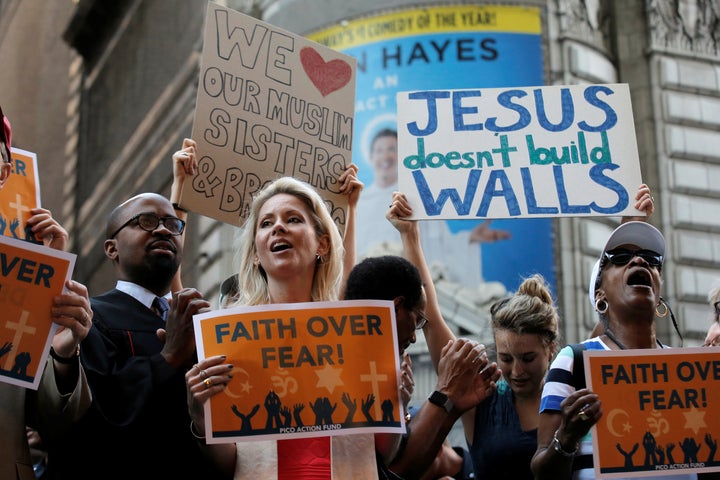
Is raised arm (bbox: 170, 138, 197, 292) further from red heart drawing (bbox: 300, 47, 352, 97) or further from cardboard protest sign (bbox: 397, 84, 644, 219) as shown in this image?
cardboard protest sign (bbox: 397, 84, 644, 219)

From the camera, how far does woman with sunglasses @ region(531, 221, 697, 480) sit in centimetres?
349

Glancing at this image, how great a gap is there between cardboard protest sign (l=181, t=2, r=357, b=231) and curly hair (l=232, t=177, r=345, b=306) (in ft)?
2.75

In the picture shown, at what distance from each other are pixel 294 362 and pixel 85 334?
631 millimetres

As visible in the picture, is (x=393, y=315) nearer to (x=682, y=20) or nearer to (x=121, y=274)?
(x=121, y=274)

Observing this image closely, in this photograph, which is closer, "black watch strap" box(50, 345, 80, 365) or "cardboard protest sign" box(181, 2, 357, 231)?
"black watch strap" box(50, 345, 80, 365)

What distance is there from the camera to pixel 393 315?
11.4 ft

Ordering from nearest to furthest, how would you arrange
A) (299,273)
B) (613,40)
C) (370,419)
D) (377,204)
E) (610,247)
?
(370,419) < (299,273) < (610,247) < (377,204) < (613,40)

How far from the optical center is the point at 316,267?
392cm

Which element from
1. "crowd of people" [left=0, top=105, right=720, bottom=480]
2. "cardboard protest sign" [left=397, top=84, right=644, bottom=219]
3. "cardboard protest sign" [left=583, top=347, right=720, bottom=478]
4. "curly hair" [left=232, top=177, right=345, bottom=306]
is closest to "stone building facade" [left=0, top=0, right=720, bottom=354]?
"cardboard protest sign" [left=397, top=84, right=644, bottom=219]

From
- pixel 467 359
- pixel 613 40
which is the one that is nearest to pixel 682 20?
pixel 613 40

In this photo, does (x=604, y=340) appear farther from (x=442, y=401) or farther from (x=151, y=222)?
(x=151, y=222)

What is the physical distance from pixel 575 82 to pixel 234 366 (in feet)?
30.0

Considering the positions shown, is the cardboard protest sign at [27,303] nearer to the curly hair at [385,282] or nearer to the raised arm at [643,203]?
the curly hair at [385,282]

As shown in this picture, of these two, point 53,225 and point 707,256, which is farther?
point 707,256
